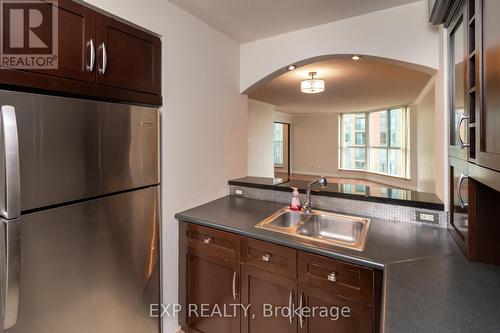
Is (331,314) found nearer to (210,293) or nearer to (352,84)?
(210,293)

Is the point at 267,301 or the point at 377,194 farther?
the point at 377,194

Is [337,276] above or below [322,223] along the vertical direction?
below

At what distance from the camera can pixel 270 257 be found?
1.49 metres

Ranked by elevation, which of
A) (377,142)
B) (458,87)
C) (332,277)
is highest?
(377,142)

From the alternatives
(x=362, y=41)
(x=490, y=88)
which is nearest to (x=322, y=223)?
(x=490, y=88)

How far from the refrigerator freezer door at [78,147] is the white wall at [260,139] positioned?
155 inches

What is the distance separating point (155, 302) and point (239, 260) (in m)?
0.66

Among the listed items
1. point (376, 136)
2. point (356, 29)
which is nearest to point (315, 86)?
point (356, 29)

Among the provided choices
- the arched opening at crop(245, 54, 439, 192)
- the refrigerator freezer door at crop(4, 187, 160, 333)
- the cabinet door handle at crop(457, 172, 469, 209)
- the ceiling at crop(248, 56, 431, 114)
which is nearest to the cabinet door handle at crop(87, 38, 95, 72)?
the refrigerator freezer door at crop(4, 187, 160, 333)

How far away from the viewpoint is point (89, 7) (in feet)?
4.32

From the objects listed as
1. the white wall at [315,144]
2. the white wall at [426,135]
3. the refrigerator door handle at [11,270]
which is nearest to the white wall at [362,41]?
the refrigerator door handle at [11,270]

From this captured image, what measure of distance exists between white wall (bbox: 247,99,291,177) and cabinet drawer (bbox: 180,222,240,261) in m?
3.60

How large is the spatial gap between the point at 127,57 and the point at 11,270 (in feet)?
3.89

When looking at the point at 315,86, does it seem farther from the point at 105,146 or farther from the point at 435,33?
the point at 105,146
